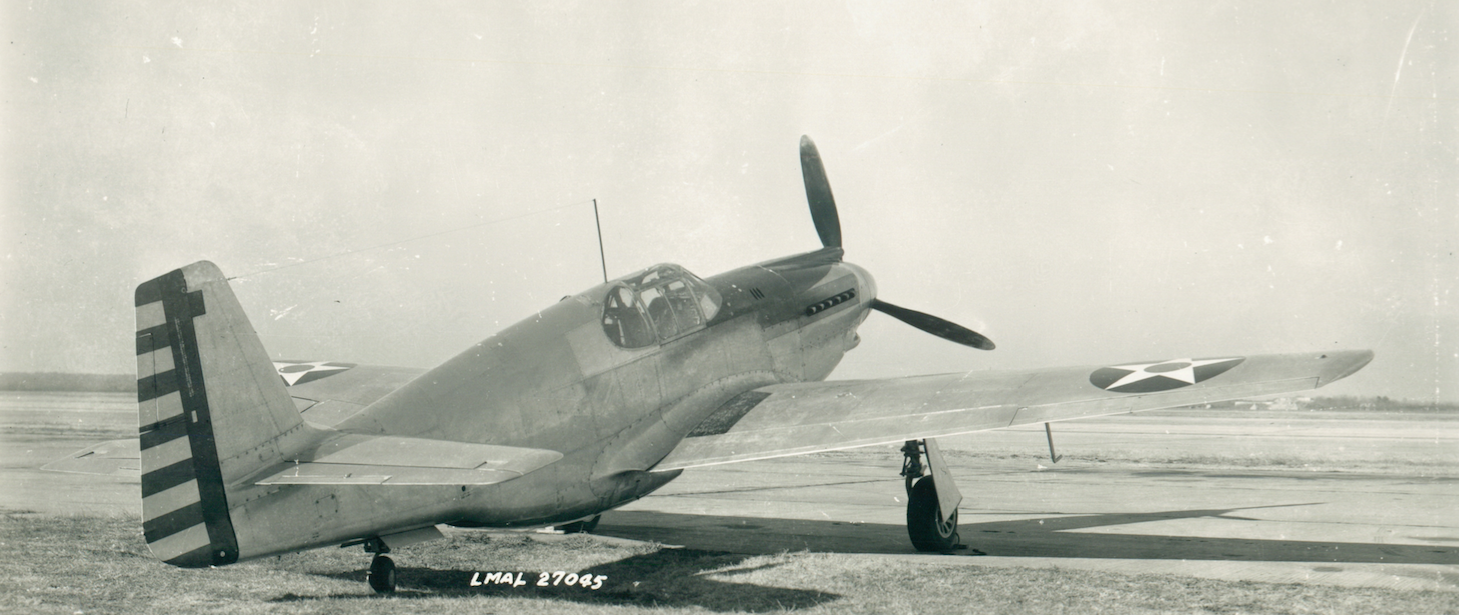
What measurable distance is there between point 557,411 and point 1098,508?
7.26 metres

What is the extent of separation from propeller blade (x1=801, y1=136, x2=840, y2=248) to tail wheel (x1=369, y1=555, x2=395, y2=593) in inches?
301

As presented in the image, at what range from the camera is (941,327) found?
39.5 feet

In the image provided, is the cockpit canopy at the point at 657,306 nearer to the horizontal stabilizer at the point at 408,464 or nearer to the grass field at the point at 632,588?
the grass field at the point at 632,588

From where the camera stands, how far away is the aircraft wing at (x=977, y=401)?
278 inches

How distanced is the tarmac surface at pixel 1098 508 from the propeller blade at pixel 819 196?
Result: 3398mm

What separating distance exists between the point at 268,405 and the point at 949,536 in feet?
18.2

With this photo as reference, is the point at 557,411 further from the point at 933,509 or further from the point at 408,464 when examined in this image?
the point at 933,509

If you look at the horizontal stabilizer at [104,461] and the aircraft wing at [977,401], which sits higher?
the horizontal stabilizer at [104,461]

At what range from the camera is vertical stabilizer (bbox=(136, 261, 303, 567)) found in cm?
546

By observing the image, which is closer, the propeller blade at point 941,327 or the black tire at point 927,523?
the black tire at point 927,523

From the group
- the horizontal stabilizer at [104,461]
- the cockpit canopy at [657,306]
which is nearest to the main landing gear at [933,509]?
the cockpit canopy at [657,306]

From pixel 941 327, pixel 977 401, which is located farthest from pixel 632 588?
pixel 941 327

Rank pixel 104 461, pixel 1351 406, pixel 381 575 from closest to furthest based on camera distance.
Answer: pixel 104 461 → pixel 381 575 → pixel 1351 406

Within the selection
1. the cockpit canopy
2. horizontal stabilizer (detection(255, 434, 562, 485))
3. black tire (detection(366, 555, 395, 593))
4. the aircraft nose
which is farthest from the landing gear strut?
the aircraft nose
